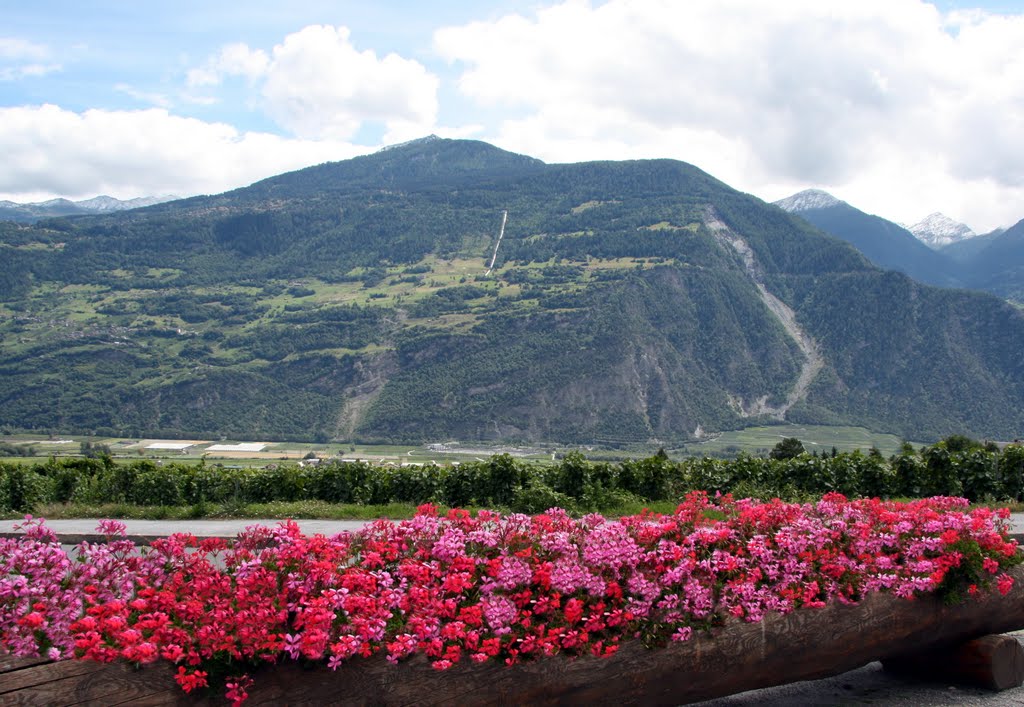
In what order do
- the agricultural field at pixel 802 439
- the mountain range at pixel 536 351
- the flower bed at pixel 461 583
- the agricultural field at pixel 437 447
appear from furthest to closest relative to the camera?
the mountain range at pixel 536 351 → the agricultural field at pixel 802 439 → the agricultural field at pixel 437 447 → the flower bed at pixel 461 583

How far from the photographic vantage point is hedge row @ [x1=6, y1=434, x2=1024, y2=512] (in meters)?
16.7

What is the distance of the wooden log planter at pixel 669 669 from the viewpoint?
513cm

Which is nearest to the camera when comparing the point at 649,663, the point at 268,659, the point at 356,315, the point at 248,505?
the point at 268,659

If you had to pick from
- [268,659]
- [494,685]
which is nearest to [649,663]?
[494,685]

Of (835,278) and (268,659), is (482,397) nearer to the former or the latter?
(835,278)

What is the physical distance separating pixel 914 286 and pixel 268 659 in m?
189

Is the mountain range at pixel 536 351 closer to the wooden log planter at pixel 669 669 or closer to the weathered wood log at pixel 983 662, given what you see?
the weathered wood log at pixel 983 662

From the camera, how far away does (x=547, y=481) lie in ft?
55.1

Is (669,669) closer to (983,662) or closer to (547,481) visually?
(983,662)

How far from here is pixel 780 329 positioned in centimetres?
17338

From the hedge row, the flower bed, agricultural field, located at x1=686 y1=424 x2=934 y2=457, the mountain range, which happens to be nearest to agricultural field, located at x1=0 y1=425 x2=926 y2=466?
agricultural field, located at x1=686 y1=424 x2=934 y2=457

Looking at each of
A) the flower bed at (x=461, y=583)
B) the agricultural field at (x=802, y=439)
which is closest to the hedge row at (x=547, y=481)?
the flower bed at (x=461, y=583)

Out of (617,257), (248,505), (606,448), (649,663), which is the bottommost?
(606,448)

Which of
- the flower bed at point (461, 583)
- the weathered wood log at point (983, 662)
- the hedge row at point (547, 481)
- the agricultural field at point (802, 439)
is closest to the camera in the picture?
the flower bed at point (461, 583)
